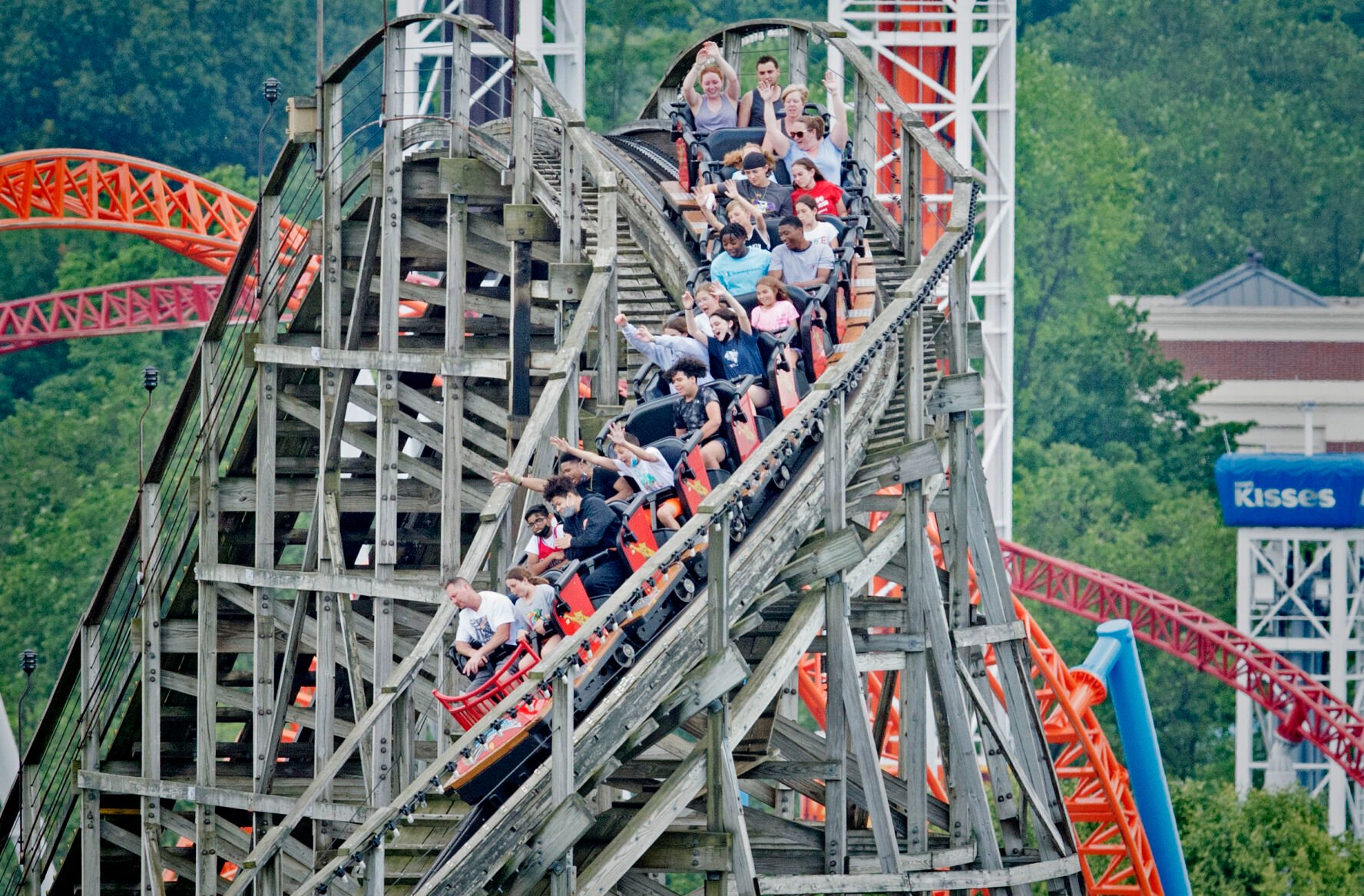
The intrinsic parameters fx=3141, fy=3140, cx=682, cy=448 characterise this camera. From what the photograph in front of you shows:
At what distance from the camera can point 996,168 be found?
1535 inches

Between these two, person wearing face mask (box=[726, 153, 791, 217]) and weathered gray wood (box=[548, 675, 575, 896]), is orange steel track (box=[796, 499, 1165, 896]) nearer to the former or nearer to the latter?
person wearing face mask (box=[726, 153, 791, 217])

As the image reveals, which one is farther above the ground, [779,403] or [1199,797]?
[779,403]

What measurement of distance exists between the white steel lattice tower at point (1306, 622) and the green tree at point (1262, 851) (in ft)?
15.1

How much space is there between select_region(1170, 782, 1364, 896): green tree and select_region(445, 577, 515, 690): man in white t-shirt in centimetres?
2572

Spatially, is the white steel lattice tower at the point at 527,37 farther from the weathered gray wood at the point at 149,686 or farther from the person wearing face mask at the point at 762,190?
the person wearing face mask at the point at 762,190

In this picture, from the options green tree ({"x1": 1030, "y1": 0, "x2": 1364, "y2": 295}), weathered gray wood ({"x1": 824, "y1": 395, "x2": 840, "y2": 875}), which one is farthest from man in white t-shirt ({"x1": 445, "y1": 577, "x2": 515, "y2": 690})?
green tree ({"x1": 1030, "y1": 0, "x2": 1364, "y2": 295})

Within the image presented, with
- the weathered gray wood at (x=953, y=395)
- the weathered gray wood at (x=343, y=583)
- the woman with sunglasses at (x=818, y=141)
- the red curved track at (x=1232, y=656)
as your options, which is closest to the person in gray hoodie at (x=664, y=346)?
the weathered gray wood at (x=953, y=395)

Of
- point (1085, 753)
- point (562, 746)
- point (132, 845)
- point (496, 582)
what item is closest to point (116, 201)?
point (1085, 753)

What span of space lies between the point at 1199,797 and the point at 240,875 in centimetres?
2838

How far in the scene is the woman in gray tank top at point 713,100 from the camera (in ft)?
61.9

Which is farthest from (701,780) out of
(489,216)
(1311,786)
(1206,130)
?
(1206,130)

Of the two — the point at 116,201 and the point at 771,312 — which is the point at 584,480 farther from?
the point at 116,201

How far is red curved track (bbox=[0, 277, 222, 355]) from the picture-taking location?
4762 centimetres

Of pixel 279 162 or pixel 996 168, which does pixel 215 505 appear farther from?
pixel 996 168
